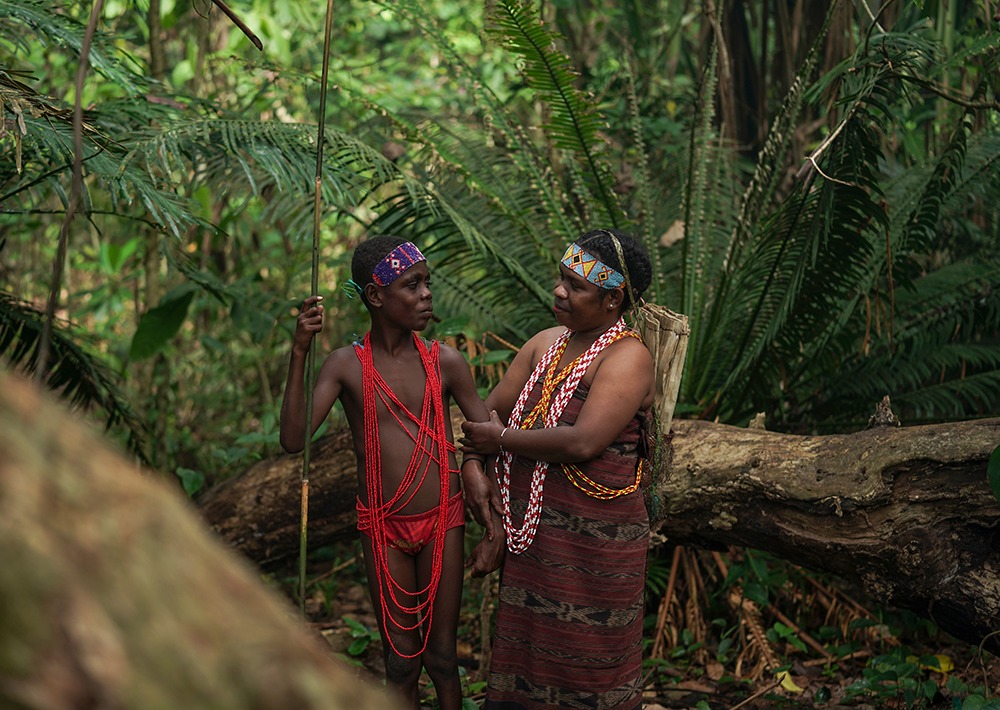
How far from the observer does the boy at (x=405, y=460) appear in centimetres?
319

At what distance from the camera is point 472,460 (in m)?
3.21

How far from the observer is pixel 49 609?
919 mm

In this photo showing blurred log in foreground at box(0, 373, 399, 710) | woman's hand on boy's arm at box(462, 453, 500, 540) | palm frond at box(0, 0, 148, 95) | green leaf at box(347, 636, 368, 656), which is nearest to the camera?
blurred log in foreground at box(0, 373, 399, 710)

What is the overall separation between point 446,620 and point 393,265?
1.12 m

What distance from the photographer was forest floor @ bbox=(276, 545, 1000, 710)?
13.1 feet

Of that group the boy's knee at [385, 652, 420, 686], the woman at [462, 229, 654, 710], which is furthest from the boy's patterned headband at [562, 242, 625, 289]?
the boy's knee at [385, 652, 420, 686]

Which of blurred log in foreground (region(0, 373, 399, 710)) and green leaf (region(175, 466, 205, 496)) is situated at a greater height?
blurred log in foreground (region(0, 373, 399, 710))

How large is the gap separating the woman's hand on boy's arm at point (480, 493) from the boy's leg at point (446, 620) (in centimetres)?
15

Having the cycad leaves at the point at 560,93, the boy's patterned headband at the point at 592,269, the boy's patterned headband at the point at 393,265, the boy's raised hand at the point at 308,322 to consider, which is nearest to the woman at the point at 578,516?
the boy's patterned headband at the point at 592,269

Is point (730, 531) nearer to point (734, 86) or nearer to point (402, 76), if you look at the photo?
point (734, 86)

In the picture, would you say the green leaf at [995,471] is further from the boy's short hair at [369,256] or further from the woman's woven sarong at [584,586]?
the boy's short hair at [369,256]

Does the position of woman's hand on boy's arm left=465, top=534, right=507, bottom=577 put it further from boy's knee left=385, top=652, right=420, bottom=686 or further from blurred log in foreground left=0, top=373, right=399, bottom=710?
blurred log in foreground left=0, top=373, right=399, bottom=710

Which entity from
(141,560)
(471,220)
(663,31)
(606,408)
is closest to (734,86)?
(663,31)

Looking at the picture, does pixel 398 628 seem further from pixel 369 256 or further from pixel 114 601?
pixel 114 601
